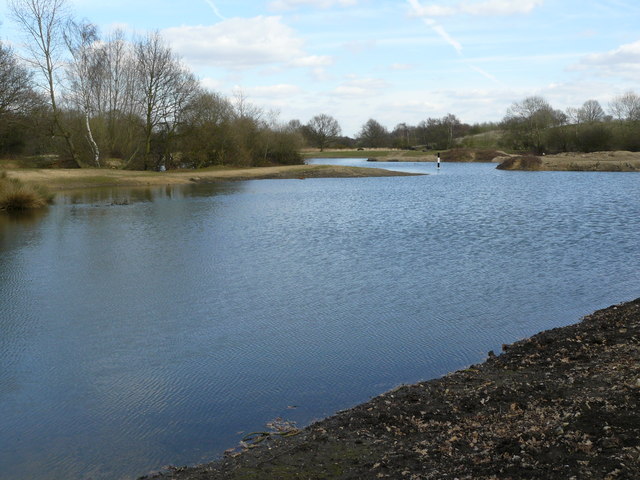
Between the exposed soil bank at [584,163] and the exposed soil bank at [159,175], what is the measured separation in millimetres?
13056

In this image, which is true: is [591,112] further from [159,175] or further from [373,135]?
[159,175]

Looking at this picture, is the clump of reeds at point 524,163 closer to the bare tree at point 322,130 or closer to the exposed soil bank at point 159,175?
the exposed soil bank at point 159,175

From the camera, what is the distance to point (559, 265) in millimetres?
11453

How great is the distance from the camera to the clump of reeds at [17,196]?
2197 cm

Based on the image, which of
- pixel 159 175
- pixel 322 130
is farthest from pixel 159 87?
pixel 322 130

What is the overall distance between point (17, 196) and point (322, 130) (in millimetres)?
80268

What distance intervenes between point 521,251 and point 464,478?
10305 millimetres

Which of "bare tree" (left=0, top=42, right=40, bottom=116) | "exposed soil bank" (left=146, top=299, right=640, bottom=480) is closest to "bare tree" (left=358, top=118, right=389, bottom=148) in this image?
"bare tree" (left=0, top=42, right=40, bottom=116)

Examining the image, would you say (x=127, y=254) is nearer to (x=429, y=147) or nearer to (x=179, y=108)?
(x=179, y=108)

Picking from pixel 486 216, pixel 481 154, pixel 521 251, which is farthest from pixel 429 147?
pixel 521 251

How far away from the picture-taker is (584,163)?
163 ft

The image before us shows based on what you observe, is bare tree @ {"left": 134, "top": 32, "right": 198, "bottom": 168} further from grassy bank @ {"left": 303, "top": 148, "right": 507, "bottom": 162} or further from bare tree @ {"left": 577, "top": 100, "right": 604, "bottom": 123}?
bare tree @ {"left": 577, "top": 100, "right": 604, "bottom": 123}

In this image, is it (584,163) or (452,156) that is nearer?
(584,163)

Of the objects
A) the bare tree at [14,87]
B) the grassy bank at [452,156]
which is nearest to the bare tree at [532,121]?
the grassy bank at [452,156]
